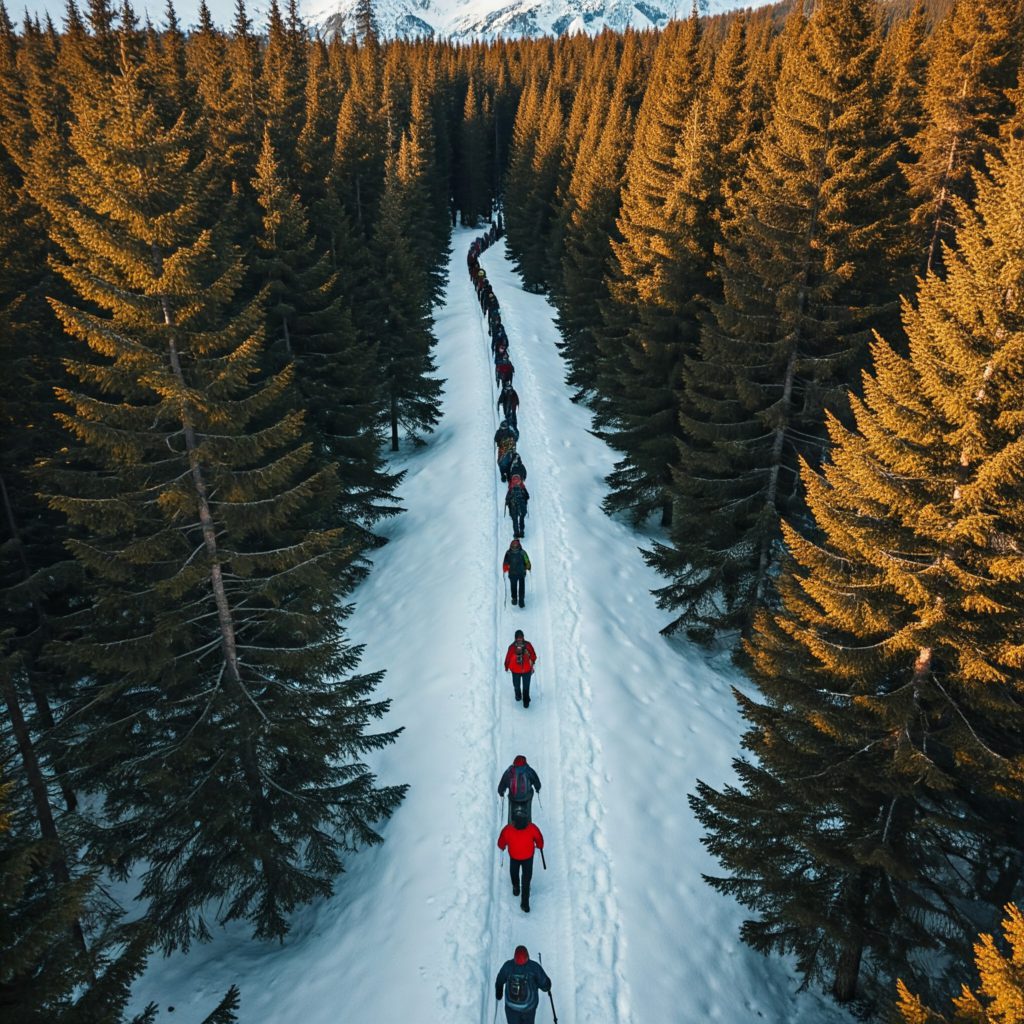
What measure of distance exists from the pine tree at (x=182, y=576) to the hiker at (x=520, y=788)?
8.98 feet

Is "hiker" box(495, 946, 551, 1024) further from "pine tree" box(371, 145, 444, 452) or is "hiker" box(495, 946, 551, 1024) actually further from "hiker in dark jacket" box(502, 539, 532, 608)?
"pine tree" box(371, 145, 444, 452)

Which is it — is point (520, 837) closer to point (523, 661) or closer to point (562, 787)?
point (562, 787)

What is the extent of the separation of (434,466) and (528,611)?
1247cm

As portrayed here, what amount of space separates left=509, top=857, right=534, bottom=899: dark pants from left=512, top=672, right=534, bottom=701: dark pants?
13.2ft

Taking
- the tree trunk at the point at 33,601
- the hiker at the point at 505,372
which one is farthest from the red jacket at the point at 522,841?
the hiker at the point at 505,372

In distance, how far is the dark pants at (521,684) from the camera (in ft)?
44.7

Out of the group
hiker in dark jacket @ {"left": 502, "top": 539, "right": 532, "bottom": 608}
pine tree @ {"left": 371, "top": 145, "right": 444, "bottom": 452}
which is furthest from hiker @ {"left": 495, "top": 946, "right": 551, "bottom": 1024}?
pine tree @ {"left": 371, "top": 145, "right": 444, "bottom": 452}

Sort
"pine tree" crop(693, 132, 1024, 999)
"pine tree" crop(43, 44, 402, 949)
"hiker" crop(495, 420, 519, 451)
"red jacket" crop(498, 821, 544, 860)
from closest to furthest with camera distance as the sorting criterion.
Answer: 1. "pine tree" crop(693, 132, 1024, 999)
2. "pine tree" crop(43, 44, 402, 949)
3. "red jacket" crop(498, 821, 544, 860)
4. "hiker" crop(495, 420, 519, 451)

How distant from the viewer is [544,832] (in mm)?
11281

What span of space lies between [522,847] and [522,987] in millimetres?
1917

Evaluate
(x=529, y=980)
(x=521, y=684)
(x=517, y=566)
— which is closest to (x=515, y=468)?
(x=517, y=566)

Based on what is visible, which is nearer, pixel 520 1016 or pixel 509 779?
pixel 520 1016

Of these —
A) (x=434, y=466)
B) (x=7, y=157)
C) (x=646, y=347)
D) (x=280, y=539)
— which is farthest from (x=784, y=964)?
(x=7, y=157)

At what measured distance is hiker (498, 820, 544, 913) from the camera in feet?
31.9
